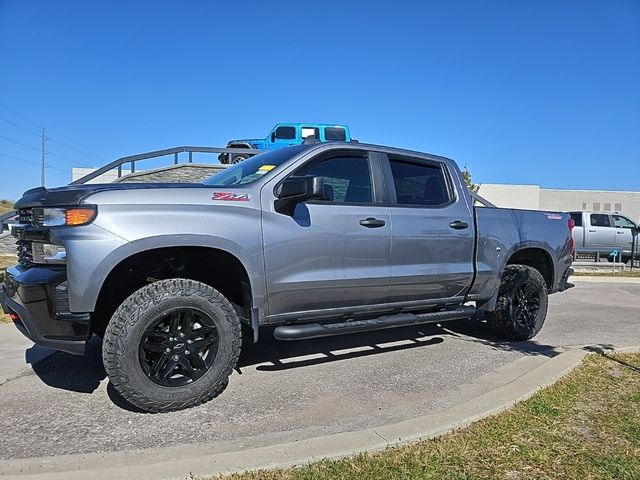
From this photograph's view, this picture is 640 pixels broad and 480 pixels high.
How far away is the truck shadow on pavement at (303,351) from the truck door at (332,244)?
2.93 feet

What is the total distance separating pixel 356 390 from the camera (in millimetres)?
3990

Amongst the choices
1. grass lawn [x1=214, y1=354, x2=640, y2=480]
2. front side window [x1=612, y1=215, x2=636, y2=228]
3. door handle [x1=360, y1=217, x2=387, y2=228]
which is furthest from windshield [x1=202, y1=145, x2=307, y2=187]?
front side window [x1=612, y1=215, x2=636, y2=228]

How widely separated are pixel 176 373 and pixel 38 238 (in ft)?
4.43

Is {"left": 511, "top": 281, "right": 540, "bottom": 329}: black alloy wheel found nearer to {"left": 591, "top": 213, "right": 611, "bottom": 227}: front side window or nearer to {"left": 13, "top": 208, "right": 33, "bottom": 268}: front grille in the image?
{"left": 13, "top": 208, "right": 33, "bottom": 268}: front grille

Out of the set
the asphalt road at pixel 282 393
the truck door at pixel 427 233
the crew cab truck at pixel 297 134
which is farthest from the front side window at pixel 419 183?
the crew cab truck at pixel 297 134

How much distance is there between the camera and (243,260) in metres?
3.75

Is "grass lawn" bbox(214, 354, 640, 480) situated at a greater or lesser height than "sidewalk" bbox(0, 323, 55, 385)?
greater

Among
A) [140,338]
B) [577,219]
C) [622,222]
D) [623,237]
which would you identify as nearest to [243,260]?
[140,338]

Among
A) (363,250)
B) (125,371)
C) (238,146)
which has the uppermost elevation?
(238,146)

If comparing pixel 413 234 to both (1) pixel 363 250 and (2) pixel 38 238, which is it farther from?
(2) pixel 38 238

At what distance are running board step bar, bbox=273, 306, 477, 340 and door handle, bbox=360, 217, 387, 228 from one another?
2.77 feet

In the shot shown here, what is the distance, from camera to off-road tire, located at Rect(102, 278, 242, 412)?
3303mm

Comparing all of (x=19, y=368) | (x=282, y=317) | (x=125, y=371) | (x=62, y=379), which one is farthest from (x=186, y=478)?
(x=19, y=368)

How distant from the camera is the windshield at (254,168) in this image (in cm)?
421
